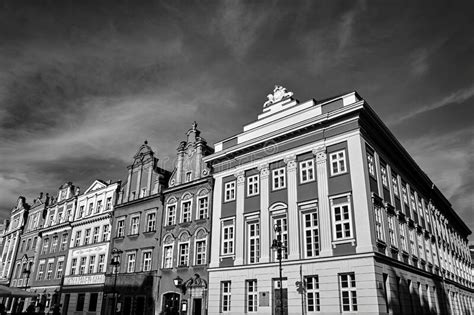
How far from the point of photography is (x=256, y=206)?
27.5 m

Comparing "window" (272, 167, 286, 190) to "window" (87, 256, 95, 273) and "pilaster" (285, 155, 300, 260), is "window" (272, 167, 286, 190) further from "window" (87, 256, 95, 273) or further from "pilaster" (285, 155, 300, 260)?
"window" (87, 256, 95, 273)

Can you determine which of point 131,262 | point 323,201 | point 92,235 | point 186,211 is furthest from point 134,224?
point 323,201

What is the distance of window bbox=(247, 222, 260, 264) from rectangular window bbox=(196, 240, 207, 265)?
4.75m

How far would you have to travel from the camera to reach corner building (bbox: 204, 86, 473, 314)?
21.8 metres

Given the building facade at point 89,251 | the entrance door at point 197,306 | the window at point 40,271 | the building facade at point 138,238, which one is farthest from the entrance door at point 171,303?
the window at point 40,271

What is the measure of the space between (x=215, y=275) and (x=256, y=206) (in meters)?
5.92

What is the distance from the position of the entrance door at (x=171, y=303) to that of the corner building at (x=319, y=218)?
4.11 meters

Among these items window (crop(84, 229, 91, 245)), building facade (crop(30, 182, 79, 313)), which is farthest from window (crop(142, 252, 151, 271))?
building facade (crop(30, 182, 79, 313))

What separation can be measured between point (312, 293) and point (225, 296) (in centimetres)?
703

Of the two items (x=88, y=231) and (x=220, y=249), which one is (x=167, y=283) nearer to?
(x=220, y=249)

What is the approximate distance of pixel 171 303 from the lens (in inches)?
1195

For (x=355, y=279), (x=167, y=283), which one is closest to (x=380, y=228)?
(x=355, y=279)

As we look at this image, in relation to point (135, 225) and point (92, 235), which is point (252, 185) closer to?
point (135, 225)

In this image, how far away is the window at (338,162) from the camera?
24.1m
